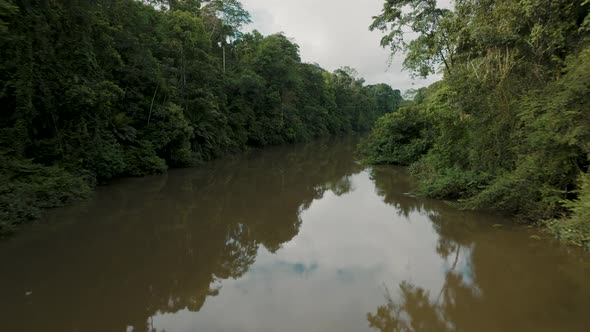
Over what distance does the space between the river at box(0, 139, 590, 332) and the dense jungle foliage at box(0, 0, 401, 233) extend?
1729 mm

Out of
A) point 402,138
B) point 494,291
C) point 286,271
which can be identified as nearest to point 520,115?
point 494,291

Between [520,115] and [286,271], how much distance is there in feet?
19.5

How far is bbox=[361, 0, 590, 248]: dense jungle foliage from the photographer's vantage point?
691 centimetres

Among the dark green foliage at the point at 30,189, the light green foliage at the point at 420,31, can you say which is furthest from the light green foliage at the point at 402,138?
the dark green foliage at the point at 30,189

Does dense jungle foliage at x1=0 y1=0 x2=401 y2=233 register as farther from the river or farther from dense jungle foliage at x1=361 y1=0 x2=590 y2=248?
dense jungle foliage at x1=361 y1=0 x2=590 y2=248

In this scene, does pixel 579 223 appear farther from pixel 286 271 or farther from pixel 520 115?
pixel 286 271

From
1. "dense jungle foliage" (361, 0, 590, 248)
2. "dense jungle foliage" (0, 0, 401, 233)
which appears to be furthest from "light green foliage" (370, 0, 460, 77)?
"dense jungle foliage" (0, 0, 401, 233)

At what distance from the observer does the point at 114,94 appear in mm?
13133

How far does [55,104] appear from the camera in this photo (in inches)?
454

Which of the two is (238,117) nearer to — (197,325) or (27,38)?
(27,38)

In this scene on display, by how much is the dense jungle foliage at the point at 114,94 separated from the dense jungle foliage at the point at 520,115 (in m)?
10.6

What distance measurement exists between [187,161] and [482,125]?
14.6 metres

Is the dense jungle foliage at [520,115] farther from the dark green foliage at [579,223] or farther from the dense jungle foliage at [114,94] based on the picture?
the dense jungle foliage at [114,94]

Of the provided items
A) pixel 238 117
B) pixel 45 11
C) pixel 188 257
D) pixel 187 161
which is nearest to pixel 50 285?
pixel 188 257
